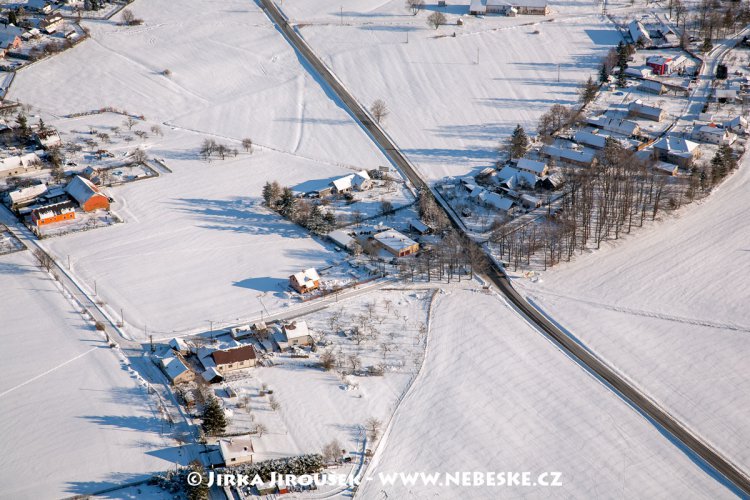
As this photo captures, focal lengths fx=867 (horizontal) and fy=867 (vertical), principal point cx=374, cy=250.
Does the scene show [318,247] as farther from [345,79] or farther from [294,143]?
[345,79]

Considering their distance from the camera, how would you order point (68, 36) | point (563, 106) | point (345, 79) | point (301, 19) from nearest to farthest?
point (563, 106) → point (345, 79) → point (68, 36) → point (301, 19)

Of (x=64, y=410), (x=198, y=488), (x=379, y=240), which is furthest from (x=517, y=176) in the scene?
(x=198, y=488)

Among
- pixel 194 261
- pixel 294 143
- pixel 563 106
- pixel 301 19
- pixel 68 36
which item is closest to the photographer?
pixel 194 261

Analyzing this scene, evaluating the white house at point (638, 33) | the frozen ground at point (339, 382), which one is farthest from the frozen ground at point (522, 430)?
the white house at point (638, 33)

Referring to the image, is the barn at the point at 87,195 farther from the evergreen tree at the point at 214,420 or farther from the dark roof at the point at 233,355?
the evergreen tree at the point at 214,420

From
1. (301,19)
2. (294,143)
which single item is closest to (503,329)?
(294,143)

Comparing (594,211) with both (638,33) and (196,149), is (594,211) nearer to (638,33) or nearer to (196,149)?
(196,149)

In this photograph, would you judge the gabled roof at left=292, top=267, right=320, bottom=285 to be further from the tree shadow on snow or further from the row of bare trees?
the row of bare trees
